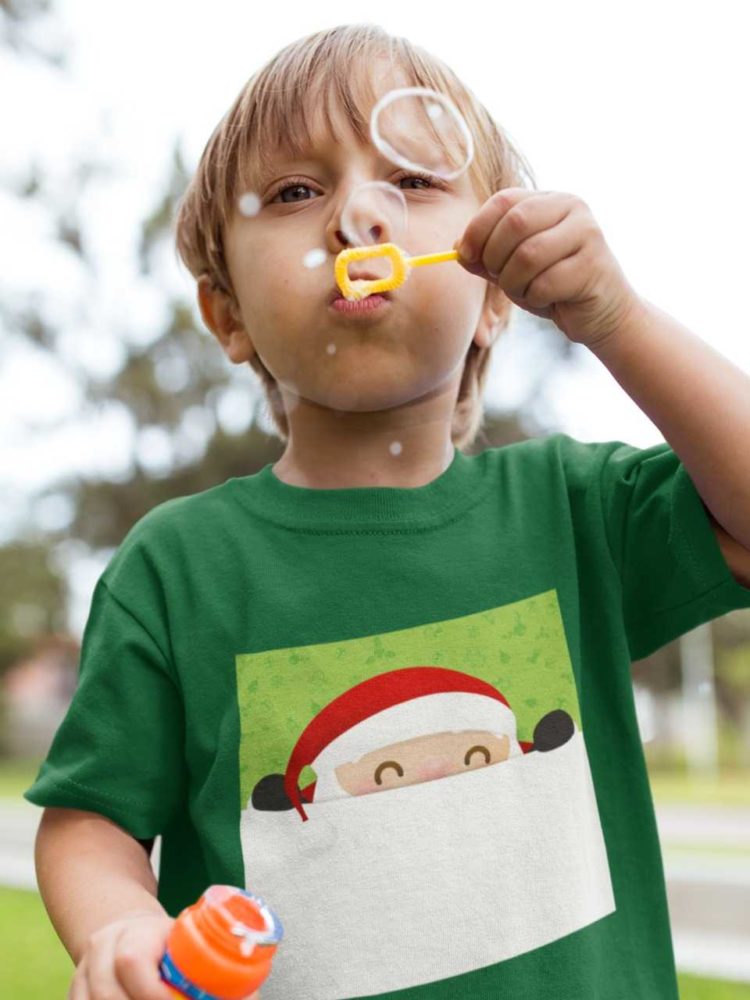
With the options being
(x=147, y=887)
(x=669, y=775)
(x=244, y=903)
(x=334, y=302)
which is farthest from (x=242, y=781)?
(x=669, y=775)

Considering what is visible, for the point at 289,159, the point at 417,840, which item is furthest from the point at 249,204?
the point at 417,840

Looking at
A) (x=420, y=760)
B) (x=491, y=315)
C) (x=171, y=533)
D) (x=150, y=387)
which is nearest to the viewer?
(x=420, y=760)

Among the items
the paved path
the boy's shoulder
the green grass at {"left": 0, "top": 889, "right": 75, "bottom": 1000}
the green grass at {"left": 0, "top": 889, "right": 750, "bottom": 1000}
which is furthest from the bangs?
the green grass at {"left": 0, "top": 889, "right": 75, "bottom": 1000}

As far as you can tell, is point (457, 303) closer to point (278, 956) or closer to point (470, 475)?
point (470, 475)

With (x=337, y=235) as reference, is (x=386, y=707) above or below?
below

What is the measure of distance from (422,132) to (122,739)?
1.71ft

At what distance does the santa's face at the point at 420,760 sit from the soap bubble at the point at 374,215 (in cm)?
37

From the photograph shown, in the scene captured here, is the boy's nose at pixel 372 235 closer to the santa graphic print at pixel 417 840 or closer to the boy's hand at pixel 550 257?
the boy's hand at pixel 550 257

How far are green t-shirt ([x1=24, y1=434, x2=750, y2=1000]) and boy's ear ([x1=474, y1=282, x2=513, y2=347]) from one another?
18cm

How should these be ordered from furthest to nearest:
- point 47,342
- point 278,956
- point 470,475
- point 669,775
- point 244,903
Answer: point 669,775
point 47,342
point 470,475
point 278,956
point 244,903

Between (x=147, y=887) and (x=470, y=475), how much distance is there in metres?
0.42

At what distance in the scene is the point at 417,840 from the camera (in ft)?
2.69

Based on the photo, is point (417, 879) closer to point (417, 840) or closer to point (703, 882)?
point (417, 840)

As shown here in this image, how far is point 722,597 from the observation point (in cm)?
85
